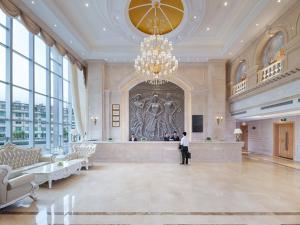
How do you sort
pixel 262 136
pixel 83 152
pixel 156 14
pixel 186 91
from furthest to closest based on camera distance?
1. pixel 262 136
2. pixel 186 91
3. pixel 83 152
4. pixel 156 14

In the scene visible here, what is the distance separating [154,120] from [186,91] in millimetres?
2628

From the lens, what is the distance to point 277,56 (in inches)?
378

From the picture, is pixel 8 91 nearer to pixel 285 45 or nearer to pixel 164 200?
pixel 164 200

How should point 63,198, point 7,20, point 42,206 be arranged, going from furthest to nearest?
point 7,20 < point 63,198 < point 42,206

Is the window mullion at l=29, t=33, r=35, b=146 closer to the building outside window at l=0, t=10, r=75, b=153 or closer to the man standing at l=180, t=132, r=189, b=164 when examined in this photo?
the building outside window at l=0, t=10, r=75, b=153

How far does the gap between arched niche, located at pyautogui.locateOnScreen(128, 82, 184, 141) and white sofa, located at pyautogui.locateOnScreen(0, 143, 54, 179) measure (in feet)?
20.5

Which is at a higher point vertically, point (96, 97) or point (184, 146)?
point (96, 97)

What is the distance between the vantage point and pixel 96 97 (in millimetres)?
13062

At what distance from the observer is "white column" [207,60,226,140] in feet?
42.5

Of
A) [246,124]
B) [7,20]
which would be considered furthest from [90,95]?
[246,124]

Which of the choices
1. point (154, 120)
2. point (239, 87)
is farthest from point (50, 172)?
point (239, 87)

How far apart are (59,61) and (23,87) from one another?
11.5ft

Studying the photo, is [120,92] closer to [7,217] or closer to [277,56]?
[277,56]

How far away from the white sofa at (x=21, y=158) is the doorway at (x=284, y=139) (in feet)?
40.0
